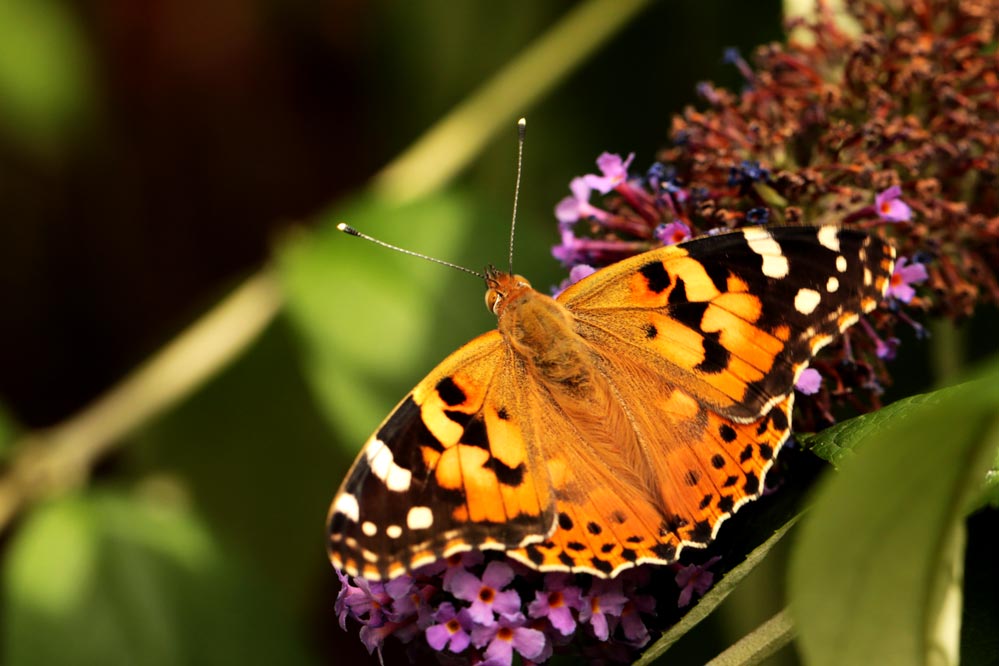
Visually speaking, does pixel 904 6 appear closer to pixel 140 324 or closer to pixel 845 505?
pixel 845 505

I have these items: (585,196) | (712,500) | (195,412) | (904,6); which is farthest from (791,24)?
(195,412)

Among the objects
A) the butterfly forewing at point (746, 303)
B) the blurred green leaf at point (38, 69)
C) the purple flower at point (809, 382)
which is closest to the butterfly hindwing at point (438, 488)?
the butterfly forewing at point (746, 303)

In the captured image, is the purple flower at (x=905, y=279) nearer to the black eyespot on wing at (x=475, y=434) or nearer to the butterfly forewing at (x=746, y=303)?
the butterfly forewing at (x=746, y=303)

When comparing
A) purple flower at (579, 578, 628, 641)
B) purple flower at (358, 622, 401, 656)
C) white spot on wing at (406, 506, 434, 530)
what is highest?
white spot on wing at (406, 506, 434, 530)

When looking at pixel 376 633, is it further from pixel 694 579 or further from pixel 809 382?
pixel 809 382

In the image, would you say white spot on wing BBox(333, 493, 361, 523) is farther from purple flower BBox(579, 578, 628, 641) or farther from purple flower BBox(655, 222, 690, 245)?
purple flower BBox(655, 222, 690, 245)

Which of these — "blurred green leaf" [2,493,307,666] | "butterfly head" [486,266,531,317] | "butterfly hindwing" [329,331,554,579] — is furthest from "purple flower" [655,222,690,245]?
"blurred green leaf" [2,493,307,666]

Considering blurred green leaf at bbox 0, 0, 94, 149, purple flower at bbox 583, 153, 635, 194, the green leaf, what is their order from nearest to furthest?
the green leaf, purple flower at bbox 583, 153, 635, 194, blurred green leaf at bbox 0, 0, 94, 149
